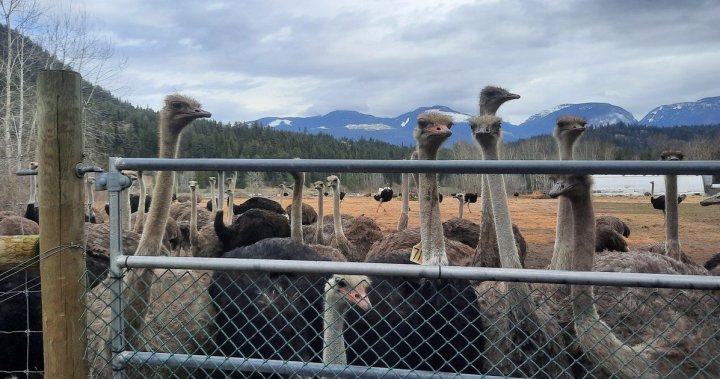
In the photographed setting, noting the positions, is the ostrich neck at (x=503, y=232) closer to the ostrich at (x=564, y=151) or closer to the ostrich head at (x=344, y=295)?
the ostrich at (x=564, y=151)

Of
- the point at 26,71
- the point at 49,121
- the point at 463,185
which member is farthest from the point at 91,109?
the point at 463,185

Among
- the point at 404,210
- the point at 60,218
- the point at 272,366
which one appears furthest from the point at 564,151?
the point at 404,210

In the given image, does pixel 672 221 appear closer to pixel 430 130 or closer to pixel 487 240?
pixel 487 240

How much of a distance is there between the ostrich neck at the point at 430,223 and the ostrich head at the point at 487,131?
433mm

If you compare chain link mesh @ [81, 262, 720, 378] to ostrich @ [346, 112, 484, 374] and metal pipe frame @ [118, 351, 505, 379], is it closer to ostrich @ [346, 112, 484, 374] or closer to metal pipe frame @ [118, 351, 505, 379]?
ostrich @ [346, 112, 484, 374]

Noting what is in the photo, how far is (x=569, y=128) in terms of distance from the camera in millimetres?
5266

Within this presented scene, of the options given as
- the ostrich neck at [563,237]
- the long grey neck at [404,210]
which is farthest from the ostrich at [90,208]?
the long grey neck at [404,210]

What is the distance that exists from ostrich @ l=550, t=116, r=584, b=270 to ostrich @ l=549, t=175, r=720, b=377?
87cm

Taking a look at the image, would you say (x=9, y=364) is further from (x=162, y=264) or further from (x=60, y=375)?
(x=162, y=264)

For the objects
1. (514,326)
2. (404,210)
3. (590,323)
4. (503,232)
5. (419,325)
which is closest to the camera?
(514,326)

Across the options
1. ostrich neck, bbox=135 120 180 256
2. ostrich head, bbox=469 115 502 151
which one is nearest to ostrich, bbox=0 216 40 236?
ostrich neck, bbox=135 120 180 256

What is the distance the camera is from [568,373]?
11.4 ft

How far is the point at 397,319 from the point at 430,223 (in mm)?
1487

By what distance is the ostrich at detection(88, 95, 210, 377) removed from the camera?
127 inches
